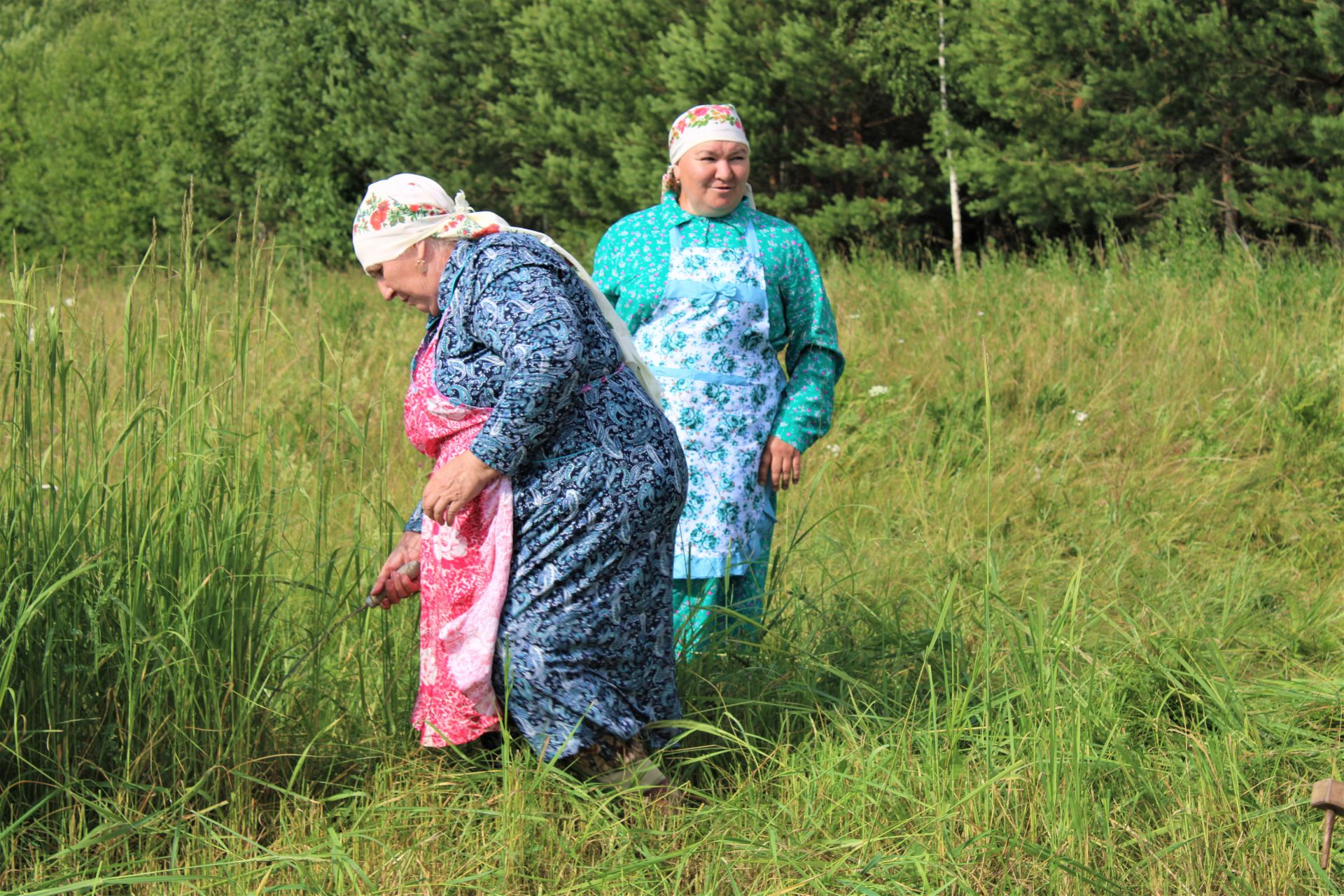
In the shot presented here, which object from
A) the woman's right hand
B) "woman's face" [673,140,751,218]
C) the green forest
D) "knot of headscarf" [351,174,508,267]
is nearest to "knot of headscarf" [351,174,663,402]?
"knot of headscarf" [351,174,508,267]

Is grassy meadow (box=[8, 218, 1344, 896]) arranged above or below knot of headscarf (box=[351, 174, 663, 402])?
below

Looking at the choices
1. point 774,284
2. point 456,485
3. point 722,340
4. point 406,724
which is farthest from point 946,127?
point 456,485

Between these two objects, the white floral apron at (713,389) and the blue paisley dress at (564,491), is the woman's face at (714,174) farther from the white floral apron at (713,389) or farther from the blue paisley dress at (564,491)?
the blue paisley dress at (564,491)

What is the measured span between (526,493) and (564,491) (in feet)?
0.24

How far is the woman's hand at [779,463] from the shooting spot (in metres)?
3.41

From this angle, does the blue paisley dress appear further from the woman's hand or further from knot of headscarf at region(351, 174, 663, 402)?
the woman's hand

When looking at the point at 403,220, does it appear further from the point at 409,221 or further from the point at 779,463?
the point at 779,463

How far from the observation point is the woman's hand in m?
3.41

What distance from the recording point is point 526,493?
2.40 meters

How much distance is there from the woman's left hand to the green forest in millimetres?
6575

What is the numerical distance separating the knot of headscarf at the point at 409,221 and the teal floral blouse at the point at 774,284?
2.98 feet

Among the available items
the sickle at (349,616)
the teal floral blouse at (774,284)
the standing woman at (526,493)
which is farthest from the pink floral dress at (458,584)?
the teal floral blouse at (774,284)

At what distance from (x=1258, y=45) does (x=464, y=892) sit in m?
9.48

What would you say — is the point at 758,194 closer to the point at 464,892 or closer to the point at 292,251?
the point at 292,251
